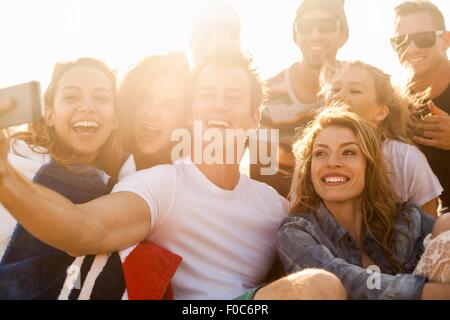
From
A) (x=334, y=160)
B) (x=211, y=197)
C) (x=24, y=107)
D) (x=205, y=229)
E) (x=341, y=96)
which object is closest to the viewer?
(x=24, y=107)

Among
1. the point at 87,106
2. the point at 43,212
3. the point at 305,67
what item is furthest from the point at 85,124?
the point at 305,67

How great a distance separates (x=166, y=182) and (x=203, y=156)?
0.42 meters

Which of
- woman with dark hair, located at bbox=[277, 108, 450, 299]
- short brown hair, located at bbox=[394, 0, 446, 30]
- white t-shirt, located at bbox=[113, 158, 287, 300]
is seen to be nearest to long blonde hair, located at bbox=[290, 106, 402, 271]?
woman with dark hair, located at bbox=[277, 108, 450, 299]

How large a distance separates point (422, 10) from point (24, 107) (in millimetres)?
4451

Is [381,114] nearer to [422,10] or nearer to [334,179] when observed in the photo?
[334,179]

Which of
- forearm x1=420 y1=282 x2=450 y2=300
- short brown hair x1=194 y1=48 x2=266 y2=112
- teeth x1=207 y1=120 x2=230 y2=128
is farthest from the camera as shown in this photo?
short brown hair x1=194 y1=48 x2=266 y2=112

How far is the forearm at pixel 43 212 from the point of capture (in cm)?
227

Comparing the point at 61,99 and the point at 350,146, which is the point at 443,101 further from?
the point at 61,99

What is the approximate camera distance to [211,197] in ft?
10.9

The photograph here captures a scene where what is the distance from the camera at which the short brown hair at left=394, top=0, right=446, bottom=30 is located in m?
5.45

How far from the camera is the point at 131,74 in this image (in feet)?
13.5

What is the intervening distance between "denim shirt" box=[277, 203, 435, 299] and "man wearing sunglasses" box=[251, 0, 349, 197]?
174 cm

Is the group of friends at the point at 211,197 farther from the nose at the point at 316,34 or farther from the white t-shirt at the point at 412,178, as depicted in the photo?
the nose at the point at 316,34

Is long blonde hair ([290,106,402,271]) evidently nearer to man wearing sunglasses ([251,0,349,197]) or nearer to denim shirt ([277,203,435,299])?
denim shirt ([277,203,435,299])
